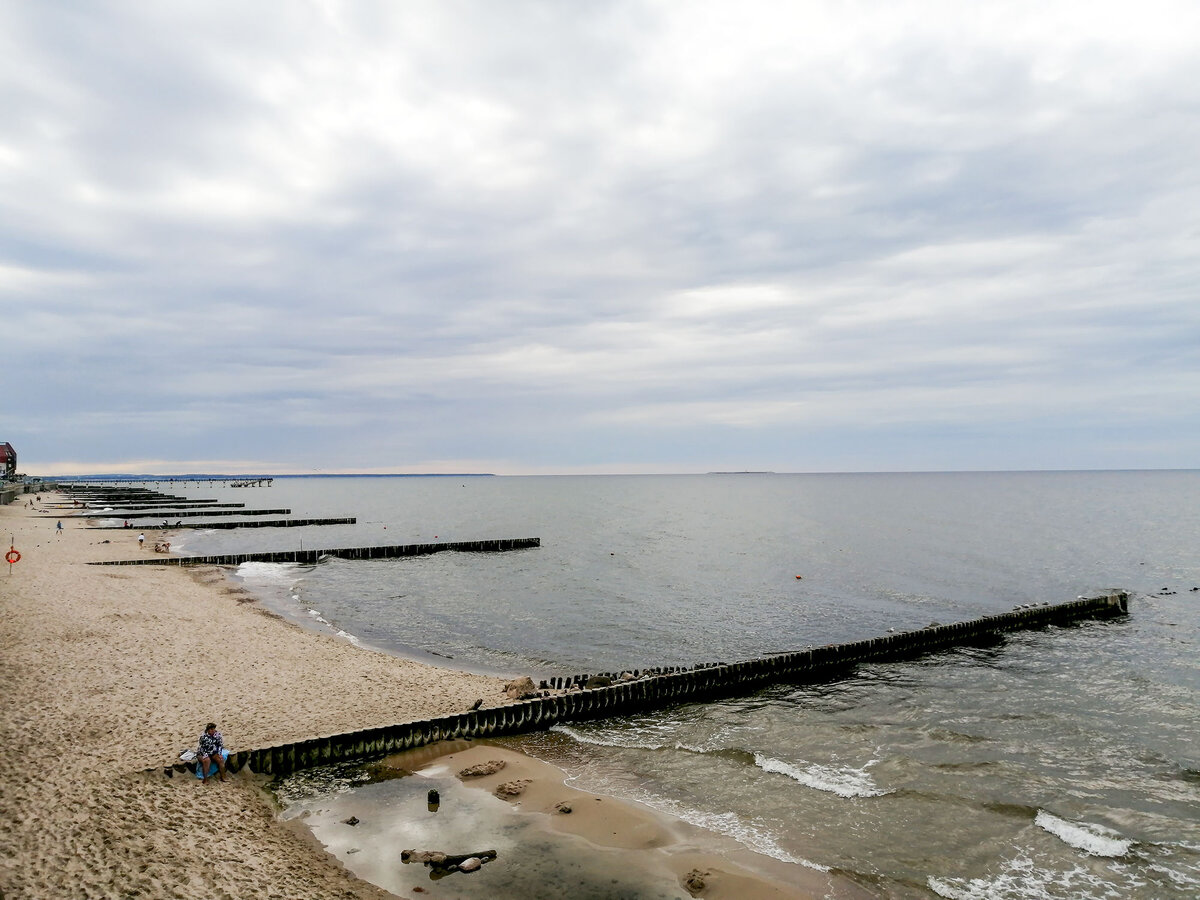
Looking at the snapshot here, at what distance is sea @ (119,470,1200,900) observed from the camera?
59.9 feet

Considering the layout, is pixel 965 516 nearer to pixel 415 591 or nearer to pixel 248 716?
pixel 415 591

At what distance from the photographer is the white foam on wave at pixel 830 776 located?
21109 millimetres

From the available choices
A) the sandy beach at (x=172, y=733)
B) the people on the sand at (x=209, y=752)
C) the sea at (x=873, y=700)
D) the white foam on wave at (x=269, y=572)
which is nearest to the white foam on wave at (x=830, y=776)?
the sea at (x=873, y=700)

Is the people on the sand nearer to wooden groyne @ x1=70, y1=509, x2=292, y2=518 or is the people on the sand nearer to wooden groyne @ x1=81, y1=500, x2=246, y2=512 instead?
wooden groyne @ x1=70, y1=509, x2=292, y2=518

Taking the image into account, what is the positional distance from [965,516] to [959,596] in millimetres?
94304

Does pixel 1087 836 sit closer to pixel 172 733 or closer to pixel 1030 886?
pixel 1030 886

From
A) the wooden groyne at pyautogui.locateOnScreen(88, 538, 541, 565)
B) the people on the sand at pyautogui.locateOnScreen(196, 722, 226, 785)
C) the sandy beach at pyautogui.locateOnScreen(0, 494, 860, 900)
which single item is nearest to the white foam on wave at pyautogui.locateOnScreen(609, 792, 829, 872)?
the sandy beach at pyautogui.locateOnScreen(0, 494, 860, 900)

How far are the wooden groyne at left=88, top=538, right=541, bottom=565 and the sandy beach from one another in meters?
19.1

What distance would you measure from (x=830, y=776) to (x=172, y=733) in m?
20.7

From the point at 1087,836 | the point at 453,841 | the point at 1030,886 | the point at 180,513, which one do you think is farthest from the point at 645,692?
the point at 180,513

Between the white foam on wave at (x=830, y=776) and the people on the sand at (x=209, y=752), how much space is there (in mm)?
16420

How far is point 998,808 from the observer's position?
800 inches

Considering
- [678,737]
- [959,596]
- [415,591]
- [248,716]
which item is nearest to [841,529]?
[959,596]

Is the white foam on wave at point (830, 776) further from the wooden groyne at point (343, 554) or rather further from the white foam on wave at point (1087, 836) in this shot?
the wooden groyne at point (343, 554)
